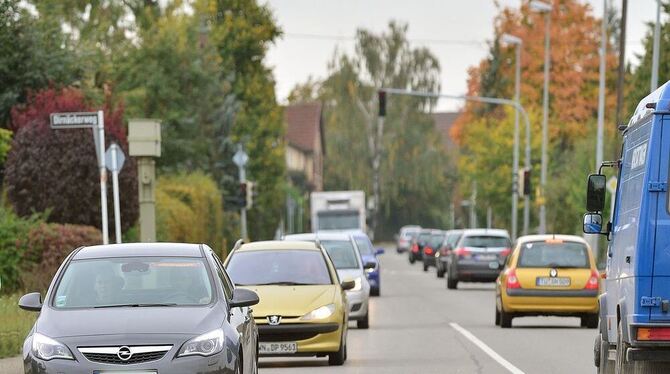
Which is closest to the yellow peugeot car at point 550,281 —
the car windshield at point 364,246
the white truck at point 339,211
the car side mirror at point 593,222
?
the car side mirror at point 593,222

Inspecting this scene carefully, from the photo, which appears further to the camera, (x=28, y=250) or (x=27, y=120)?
(x=27, y=120)

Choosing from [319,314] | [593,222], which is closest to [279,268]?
[319,314]

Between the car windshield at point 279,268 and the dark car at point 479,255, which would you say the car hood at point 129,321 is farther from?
the dark car at point 479,255

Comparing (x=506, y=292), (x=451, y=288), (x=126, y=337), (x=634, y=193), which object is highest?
(x=634, y=193)

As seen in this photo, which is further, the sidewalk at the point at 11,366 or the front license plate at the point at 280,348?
the front license plate at the point at 280,348

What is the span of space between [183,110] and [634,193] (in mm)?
45950

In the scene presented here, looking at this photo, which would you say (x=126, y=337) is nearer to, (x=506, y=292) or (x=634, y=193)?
(x=634, y=193)

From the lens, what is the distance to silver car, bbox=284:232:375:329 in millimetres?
27172

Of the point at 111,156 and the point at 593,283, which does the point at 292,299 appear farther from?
the point at 111,156

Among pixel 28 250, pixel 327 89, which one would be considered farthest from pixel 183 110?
pixel 327 89

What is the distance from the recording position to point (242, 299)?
44.9 feet

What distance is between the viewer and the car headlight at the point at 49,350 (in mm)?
12461

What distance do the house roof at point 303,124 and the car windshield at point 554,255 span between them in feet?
402

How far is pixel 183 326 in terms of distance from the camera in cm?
1269
